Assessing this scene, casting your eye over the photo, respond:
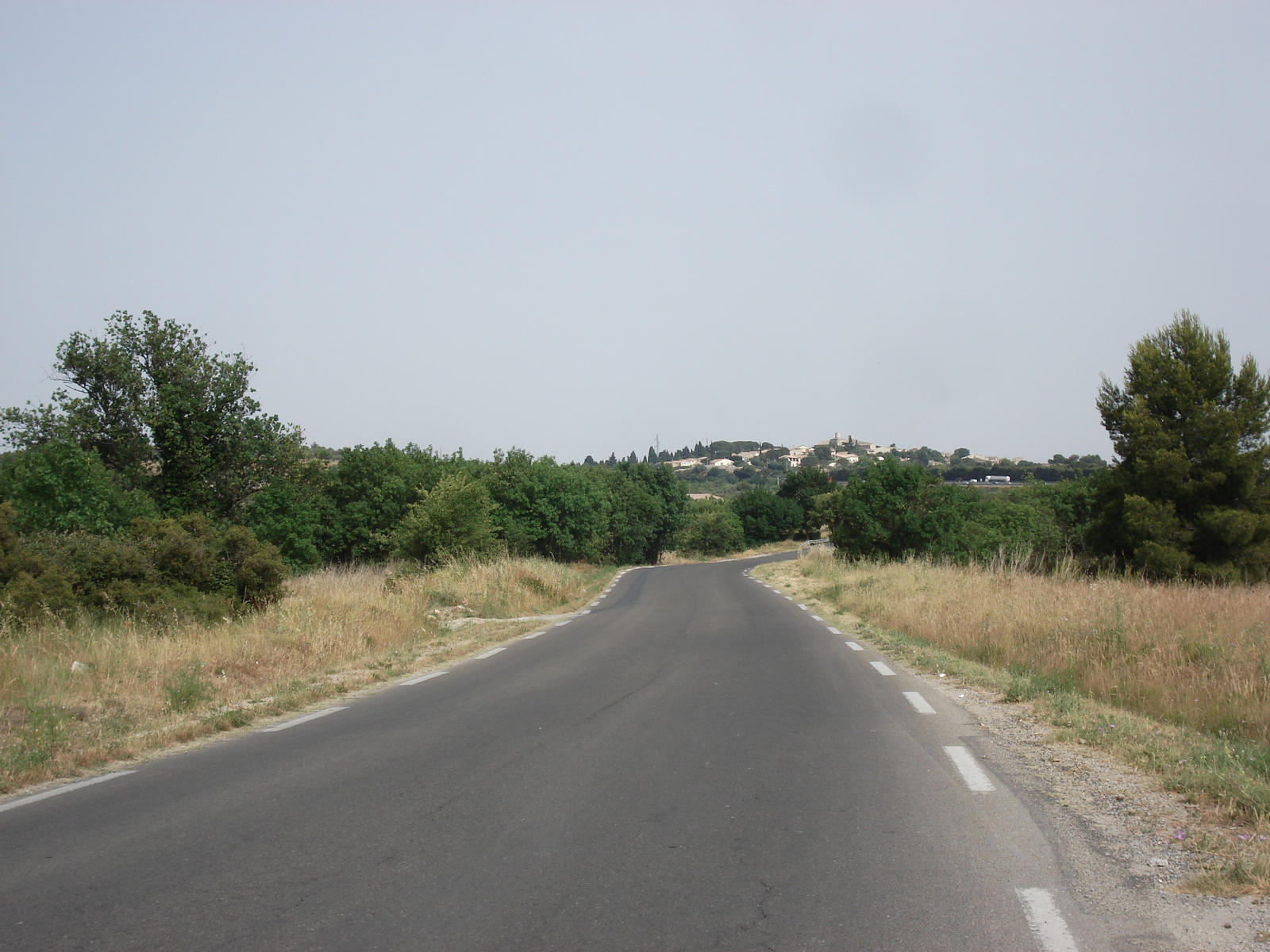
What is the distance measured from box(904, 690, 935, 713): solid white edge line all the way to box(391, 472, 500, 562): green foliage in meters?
21.1

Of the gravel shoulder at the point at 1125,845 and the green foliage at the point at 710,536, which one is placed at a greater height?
the gravel shoulder at the point at 1125,845

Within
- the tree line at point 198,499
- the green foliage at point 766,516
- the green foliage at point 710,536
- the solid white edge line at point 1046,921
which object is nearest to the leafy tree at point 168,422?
the tree line at point 198,499

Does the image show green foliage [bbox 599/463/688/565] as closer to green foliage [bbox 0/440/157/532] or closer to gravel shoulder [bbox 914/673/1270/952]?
green foliage [bbox 0/440/157/532]

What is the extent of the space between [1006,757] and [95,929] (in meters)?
5.94

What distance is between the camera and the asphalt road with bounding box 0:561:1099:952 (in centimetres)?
370

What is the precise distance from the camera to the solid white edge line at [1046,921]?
3541 mm

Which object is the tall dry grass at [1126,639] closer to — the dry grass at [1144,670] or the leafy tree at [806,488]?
the dry grass at [1144,670]

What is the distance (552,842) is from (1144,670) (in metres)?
7.41

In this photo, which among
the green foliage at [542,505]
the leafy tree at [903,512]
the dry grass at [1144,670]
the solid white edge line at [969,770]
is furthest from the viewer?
the green foliage at [542,505]

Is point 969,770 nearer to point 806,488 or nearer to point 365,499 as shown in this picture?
point 365,499

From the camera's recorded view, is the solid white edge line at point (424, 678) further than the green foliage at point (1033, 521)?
No

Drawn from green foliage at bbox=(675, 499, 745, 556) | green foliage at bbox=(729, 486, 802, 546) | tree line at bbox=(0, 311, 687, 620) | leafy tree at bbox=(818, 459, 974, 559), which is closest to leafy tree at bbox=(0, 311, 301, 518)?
tree line at bbox=(0, 311, 687, 620)

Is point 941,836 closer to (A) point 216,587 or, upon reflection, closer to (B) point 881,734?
(B) point 881,734

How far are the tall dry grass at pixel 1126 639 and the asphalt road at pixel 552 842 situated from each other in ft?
6.98
